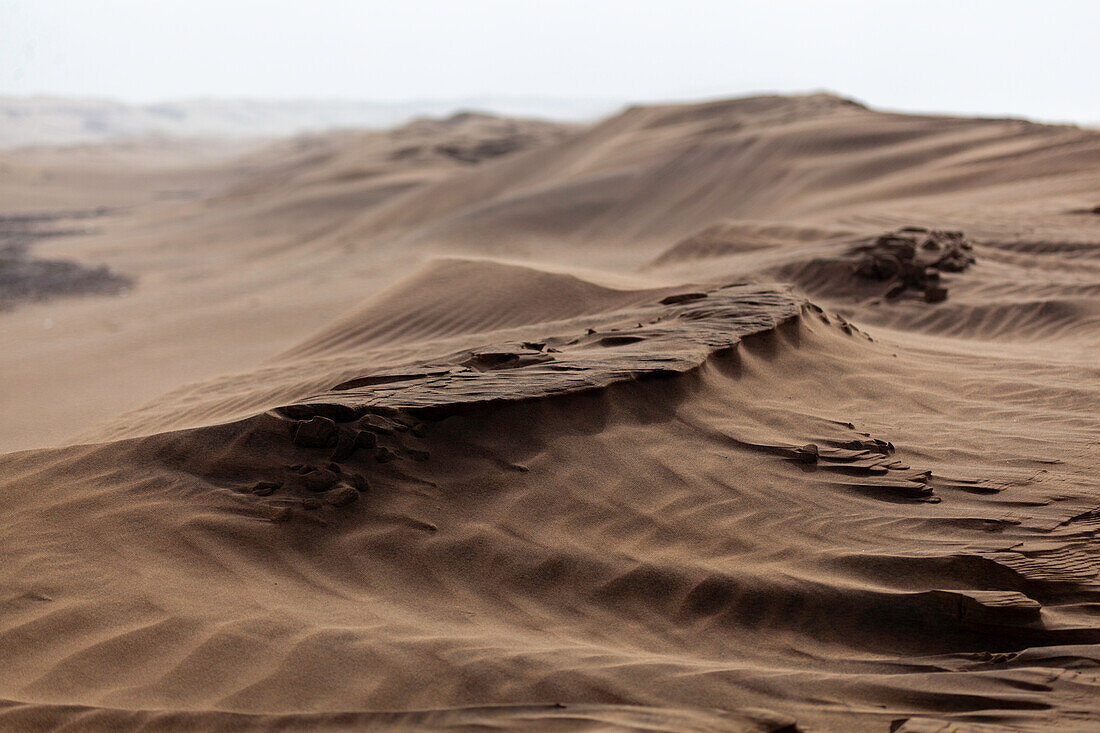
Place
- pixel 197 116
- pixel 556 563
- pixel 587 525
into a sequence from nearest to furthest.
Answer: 1. pixel 556 563
2. pixel 587 525
3. pixel 197 116

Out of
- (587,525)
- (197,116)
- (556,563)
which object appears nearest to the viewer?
(556,563)

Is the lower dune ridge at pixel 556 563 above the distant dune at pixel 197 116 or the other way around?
the other way around

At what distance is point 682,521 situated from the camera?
3.31 m

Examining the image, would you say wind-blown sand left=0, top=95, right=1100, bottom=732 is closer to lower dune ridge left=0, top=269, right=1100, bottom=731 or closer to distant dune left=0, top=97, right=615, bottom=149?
lower dune ridge left=0, top=269, right=1100, bottom=731

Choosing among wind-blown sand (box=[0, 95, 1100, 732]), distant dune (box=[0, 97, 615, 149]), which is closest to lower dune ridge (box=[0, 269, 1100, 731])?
wind-blown sand (box=[0, 95, 1100, 732])

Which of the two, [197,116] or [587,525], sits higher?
[197,116]

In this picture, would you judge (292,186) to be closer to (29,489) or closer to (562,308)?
(562,308)

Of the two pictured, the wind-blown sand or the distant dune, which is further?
the distant dune

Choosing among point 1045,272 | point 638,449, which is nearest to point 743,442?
point 638,449

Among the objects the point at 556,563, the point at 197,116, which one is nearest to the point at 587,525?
the point at 556,563

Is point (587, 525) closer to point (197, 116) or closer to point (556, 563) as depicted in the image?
point (556, 563)

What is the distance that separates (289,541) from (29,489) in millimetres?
1073

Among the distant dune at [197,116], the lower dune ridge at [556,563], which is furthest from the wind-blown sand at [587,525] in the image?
the distant dune at [197,116]

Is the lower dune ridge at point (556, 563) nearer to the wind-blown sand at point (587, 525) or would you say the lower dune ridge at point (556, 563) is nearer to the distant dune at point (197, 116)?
the wind-blown sand at point (587, 525)
